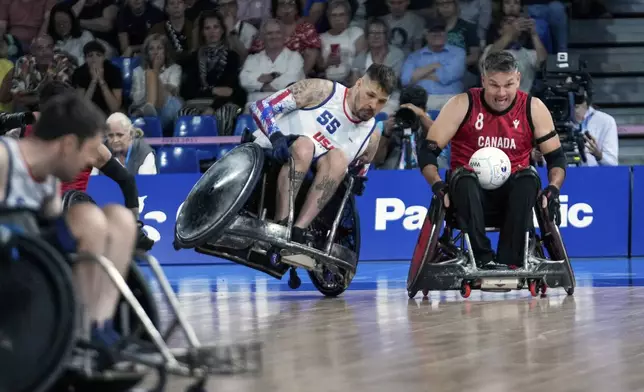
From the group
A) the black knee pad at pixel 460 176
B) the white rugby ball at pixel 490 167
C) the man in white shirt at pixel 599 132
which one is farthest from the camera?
the man in white shirt at pixel 599 132

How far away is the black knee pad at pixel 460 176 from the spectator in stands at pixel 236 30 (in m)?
6.18

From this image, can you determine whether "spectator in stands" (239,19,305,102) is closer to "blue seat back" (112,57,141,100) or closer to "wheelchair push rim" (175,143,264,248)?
"blue seat back" (112,57,141,100)

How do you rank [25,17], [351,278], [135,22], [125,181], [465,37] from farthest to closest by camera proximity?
[25,17] → [135,22] → [465,37] → [351,278] → [125,181]

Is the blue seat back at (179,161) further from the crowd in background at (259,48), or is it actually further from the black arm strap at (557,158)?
the black arm strap at (557,158)

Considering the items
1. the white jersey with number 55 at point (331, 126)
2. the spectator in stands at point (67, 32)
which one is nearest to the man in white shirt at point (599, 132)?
the white jersey with number 55 at point (331, 126)

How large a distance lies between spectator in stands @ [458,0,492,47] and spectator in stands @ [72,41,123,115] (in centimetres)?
379

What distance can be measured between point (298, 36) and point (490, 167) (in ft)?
18.7

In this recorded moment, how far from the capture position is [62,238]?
396cm

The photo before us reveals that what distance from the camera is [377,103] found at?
852 centimetres

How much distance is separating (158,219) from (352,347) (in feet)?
22.2

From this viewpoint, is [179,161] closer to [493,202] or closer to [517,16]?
[517,16]

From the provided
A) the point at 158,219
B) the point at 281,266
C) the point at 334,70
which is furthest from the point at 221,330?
the point at 334,70

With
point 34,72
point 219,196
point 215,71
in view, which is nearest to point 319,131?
point 219,196

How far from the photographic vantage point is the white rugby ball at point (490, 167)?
8.27 metres
